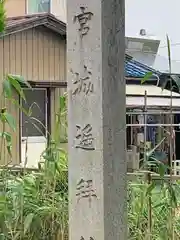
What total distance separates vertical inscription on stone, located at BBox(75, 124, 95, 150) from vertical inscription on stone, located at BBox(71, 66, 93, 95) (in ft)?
0.55

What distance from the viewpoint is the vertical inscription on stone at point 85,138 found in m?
2.48

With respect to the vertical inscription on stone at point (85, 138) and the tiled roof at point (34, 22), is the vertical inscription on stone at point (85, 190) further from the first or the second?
the tiled roof at point (34, 22)

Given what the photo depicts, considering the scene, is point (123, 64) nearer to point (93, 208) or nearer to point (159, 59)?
point (93, 208)

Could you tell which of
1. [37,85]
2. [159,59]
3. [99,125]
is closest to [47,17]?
[37,85]

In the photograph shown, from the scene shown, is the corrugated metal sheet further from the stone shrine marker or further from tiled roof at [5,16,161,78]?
the stone shrine marker

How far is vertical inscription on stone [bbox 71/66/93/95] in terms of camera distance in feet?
8.19

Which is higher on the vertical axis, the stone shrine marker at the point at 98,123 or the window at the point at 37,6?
the window at the point at 37,6

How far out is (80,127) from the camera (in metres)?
2.53

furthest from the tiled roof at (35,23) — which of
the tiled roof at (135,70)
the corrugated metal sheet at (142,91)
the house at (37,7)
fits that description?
the house at (37,7)

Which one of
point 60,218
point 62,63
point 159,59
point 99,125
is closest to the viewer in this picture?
point 99,125

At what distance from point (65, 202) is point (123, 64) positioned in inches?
40.1

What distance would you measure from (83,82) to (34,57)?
24.7ft

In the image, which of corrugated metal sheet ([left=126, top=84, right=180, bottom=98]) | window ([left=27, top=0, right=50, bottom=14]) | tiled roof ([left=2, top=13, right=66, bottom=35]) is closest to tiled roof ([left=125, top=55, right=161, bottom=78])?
corrugated metal sheet ([left=126, top=84, right=180, bottom=98])

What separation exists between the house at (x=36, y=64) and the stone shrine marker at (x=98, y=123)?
6738 mm
